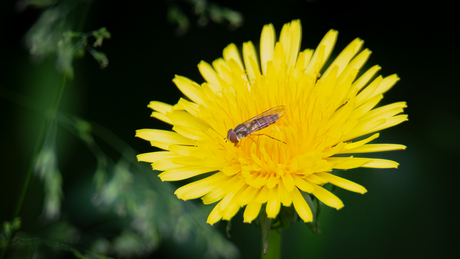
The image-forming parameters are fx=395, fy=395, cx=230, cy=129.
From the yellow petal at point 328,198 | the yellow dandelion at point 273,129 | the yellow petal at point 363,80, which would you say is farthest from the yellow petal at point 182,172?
the yellow petal at point 363,80

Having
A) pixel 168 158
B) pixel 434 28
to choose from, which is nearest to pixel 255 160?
pixel 168 158

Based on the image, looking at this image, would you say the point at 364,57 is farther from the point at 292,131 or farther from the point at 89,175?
the point at 89,175

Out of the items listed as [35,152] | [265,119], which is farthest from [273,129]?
[35,152]

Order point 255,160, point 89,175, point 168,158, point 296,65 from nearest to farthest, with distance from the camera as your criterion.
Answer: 1. point 255,160
2. point 168,158
3. point 296,65
4. point 89,175

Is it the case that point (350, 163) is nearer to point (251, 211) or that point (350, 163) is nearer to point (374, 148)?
point (374, 148)

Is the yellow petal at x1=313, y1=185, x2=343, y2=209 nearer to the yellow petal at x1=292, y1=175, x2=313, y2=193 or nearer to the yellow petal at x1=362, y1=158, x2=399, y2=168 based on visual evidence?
the yellow petal at x1=292, y1=175, x2=313, y2=193

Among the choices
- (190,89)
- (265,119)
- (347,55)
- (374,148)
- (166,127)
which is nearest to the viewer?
(374,148)

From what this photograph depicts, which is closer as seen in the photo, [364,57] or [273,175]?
[273,175]

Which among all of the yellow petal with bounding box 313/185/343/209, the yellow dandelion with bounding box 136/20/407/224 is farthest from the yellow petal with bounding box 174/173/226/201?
the yellow petal with bounding box 313/185/343/209
